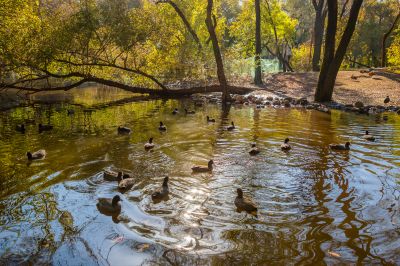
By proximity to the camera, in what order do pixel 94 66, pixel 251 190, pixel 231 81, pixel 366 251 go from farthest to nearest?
pixel 231 81
pixel 94 66
pixel 251 190
pixel 366 251

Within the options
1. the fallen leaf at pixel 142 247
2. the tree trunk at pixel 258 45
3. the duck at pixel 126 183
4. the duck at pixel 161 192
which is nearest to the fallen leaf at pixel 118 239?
the fallen leaf at pixel 142 247

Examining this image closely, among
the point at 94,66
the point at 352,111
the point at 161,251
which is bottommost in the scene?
the point at 161,251

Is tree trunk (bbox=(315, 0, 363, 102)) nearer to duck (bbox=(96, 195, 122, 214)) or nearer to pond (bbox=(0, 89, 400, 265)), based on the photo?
pond (bbox=(0, 89, 400, 265))

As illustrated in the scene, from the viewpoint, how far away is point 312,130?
16969 mm

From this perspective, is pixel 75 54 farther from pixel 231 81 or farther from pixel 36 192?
pixel 36 192

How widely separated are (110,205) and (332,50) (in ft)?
68.9

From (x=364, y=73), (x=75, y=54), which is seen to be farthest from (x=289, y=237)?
(x=364, y=73)

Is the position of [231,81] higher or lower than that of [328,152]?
higher

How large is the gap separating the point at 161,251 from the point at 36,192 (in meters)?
4.42

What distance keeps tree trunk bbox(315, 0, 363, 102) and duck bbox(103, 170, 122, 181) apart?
1903cm

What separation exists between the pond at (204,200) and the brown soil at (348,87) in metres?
10.5

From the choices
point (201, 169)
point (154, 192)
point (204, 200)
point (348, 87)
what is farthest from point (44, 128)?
point (348, 87)

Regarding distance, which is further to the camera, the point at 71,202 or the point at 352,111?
the point at 352,111

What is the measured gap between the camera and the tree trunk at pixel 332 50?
919 inches
